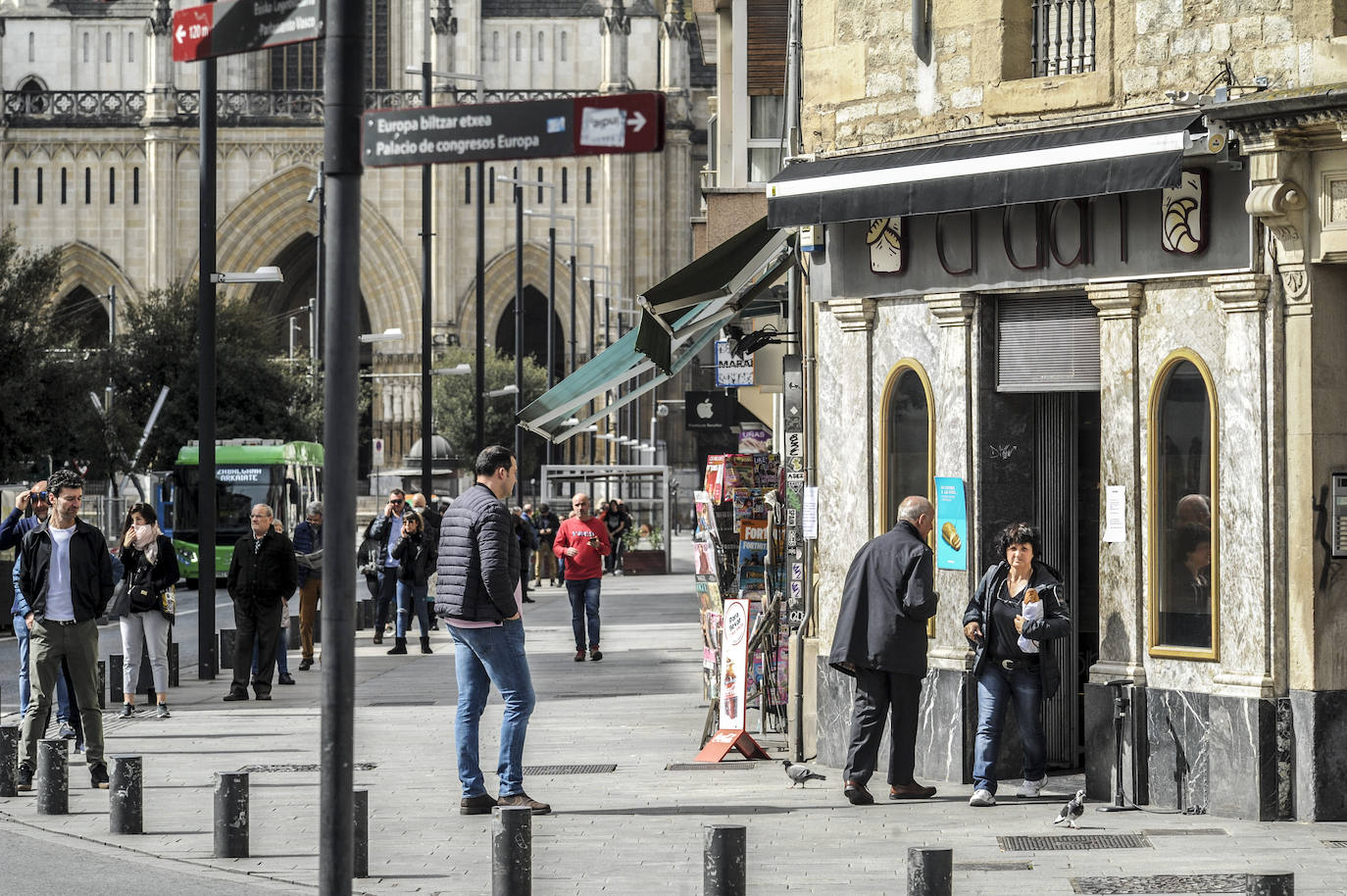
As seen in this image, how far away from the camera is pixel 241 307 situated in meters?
60.1

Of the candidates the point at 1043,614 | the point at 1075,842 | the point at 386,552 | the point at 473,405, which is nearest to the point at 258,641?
the point at 386,552

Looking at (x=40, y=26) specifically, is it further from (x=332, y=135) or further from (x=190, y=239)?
(x=332, y=135)

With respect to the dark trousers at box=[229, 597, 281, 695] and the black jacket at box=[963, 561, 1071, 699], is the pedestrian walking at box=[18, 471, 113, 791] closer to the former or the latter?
the black jacket at box=[963, 561, 1071, 699]

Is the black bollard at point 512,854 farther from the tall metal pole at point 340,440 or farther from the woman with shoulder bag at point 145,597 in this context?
the woman with shoulder bag at point 145,597

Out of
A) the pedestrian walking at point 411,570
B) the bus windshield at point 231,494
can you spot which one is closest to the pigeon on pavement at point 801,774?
the pedestrian walking at point 411,570

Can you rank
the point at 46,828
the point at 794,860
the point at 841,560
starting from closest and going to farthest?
the point at 794,860, the point at 46,828, the point at 841,560

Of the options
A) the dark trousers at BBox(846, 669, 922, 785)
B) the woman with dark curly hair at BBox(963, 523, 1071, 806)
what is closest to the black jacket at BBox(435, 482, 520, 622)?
the dark trousers at BBox(846, 669, 922, 785)

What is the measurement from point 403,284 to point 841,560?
6593 cm

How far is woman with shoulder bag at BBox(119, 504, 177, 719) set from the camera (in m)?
16.0

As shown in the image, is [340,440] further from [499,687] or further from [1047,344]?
[1047,344]

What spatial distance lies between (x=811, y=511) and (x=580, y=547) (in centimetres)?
848

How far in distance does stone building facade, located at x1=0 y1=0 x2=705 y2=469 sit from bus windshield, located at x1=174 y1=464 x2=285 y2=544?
33.1 m

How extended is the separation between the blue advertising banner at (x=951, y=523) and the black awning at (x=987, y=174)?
155 centimetres

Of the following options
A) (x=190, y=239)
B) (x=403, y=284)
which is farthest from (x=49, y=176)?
(x=403, y=284)
